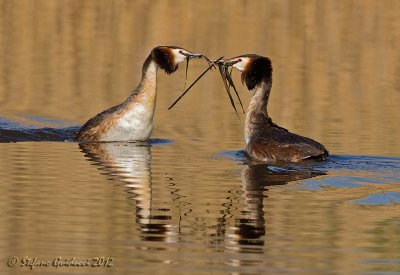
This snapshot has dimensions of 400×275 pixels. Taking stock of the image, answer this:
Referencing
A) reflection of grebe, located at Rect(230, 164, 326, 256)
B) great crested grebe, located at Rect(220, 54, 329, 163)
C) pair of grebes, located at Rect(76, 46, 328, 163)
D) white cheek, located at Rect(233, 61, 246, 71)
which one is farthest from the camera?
white cheek, located at Rect(233, 61, 246, 71)

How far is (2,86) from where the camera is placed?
20672mm

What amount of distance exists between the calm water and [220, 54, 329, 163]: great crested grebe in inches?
9.0

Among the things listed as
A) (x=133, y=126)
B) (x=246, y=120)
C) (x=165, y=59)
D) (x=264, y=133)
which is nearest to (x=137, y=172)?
(x=264, y=133)

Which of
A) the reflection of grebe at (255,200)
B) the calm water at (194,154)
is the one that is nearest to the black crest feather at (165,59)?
the calm water at (194,154)

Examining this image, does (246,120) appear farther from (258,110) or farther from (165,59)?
(165,59)

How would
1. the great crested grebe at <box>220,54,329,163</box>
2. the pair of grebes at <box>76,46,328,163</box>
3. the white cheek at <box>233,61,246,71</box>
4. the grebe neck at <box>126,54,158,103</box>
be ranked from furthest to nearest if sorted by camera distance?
the grebe neck at <box>126,54,158,103</box>
the white cheek at <box>233,61,246,71</box>
the pair of grebes at <box>76,46,328,163</box>
the great crested grebe at <box>220,54,329,163</box>

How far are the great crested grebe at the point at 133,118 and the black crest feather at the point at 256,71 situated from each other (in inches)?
34.5

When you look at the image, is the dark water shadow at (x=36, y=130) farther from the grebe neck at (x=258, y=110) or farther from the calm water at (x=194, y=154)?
the grebe neck at (x=258, y=110)

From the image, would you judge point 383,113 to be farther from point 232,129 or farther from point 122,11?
point 122,11

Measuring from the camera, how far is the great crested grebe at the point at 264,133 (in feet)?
46.4

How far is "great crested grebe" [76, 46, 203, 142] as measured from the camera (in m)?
16.3

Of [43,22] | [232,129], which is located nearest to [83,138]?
[232,129]

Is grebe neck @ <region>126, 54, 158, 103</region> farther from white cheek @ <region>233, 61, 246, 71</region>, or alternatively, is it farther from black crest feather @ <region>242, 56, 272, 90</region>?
white cheek @ <region>233, 61, 246, 71</region>

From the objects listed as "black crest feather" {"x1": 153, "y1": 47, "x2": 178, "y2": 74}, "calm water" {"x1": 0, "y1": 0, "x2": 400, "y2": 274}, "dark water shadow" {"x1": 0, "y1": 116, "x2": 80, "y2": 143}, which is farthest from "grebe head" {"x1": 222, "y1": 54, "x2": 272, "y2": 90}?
"dark water shadow" {"x1": 0, "y1": 116, "x2": 80, "y2": 143}
